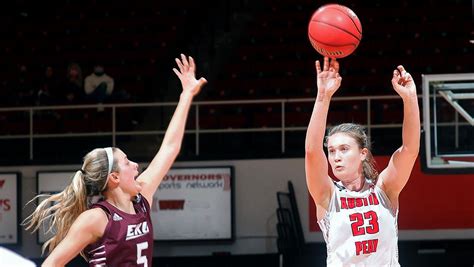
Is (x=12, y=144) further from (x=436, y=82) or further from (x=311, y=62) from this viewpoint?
(x=436, y=82)

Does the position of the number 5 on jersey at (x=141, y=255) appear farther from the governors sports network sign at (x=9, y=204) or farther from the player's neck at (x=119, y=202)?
the governors sports network sign at (x=9, y=204)

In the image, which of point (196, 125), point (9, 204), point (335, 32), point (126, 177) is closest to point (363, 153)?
point (335, 32)

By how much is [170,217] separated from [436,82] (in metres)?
5.56

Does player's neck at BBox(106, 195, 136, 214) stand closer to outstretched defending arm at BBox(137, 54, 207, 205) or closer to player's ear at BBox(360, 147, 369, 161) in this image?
outstretched defending arm at BBox(137, 54, 207, 205)

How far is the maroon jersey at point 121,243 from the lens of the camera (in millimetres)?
4082

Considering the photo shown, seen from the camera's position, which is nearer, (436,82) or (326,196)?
(326,196)

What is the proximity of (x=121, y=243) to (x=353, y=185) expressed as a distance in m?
1.09

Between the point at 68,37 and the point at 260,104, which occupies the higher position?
the point at 68,37

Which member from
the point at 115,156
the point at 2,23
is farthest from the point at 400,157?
the point at 2,23

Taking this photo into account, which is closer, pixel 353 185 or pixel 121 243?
pixel 121 243

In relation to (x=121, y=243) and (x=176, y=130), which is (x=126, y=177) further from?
(x=176, y=130)

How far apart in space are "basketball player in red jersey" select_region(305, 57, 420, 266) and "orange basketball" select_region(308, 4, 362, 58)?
598 millimetres

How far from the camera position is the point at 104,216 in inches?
162

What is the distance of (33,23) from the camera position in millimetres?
16031
